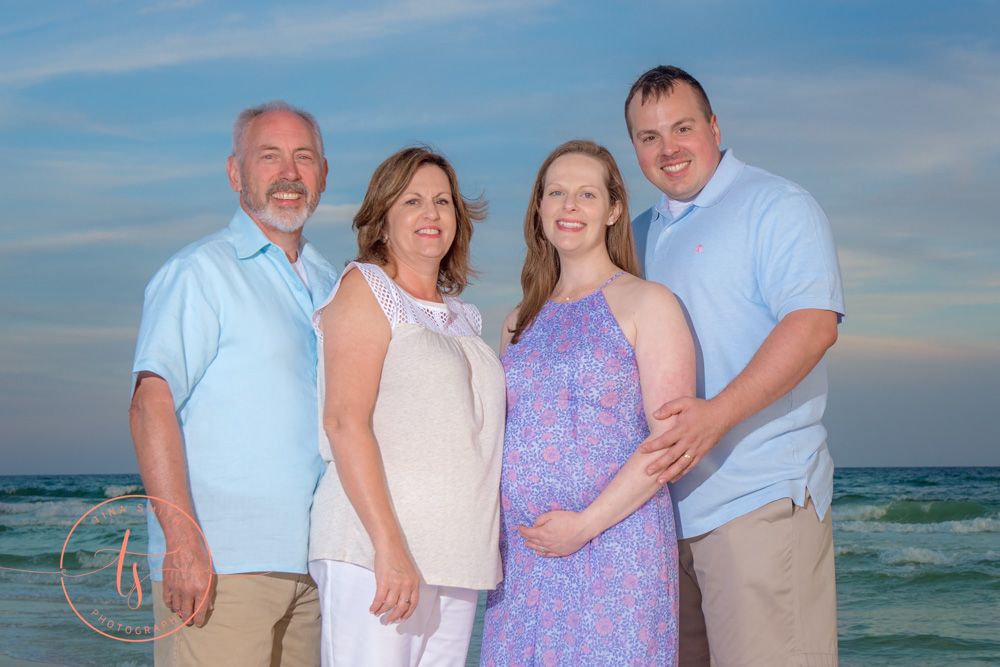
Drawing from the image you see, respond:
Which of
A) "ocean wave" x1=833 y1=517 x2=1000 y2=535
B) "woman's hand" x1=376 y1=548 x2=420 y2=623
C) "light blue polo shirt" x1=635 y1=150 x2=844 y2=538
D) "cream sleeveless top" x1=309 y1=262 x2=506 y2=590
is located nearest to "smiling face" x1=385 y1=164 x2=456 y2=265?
"cream sleeveless top" x1=309 y1=262 x2=506 y2=590

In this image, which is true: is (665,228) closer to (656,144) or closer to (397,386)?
(656,144)

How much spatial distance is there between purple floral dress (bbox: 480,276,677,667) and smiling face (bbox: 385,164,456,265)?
51cm

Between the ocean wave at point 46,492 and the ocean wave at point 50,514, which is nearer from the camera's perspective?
the ocean wave at point 50,514

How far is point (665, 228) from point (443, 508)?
1486 millimetres

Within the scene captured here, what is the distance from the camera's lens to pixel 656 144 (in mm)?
3398

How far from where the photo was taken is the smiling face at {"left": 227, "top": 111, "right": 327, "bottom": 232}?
307 centimetres

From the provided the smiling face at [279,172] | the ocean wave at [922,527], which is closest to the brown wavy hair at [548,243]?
the smiling face at [279,172]

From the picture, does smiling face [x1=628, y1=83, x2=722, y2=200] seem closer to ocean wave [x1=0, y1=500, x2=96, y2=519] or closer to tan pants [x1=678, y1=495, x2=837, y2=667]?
tan pants [x1=678, y1=495, x2=837, y2=667]

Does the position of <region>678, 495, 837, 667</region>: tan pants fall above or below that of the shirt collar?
below

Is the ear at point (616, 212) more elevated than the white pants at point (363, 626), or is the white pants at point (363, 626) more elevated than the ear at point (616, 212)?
the ear at point (616, 212)

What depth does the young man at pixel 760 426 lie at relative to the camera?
2902mm

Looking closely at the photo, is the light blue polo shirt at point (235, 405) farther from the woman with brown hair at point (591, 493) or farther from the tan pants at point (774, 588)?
the tan pants at point (774, 588)

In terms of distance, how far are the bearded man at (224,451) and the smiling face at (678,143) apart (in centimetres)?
149

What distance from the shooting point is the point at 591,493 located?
270 centimetres
